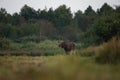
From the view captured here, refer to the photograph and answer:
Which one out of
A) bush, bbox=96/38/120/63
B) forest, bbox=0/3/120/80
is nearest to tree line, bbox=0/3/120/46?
forest, bbox=0/3/120/80

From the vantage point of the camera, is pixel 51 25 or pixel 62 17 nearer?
pixel 51 25

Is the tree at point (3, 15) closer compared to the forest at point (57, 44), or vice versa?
the forest at point (57, 44)

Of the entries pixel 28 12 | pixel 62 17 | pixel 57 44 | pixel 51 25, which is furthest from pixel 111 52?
pixel 28 12

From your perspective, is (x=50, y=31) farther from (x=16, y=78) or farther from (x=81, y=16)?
(x=16, y=78)

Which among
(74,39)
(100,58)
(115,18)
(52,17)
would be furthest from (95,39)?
(52,17)

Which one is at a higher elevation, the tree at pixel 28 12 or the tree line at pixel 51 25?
the tree at pixel 28 12

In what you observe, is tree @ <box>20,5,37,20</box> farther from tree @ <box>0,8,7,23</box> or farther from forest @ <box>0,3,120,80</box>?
tree @ <box>0,8,7,23</box>

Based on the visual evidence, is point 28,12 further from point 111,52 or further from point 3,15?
point 111,52

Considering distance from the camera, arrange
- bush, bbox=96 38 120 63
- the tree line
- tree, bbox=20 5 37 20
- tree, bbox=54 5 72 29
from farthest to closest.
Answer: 1. tree, bbox=20 5 37 20
2. tree, bbox=54 5 72 29
3. the tree line
4. bush, bbox=96 38 120 63

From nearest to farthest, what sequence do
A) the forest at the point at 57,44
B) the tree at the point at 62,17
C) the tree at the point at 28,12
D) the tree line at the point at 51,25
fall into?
the forest at the point at 57,44
the tree line at the point at 51,25
the tree at the point at 62,17
the tree at the point at 28,12

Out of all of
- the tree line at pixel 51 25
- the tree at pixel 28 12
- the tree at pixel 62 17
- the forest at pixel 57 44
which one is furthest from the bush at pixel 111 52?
the tree at pixel 28 12

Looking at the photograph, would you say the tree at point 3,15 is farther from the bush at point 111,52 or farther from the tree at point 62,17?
the bush at point 111,52

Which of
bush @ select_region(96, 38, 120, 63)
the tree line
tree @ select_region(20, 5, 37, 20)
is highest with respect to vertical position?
tree @ select_region(20, 5, 37, 20)

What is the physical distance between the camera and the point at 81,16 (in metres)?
77.1
